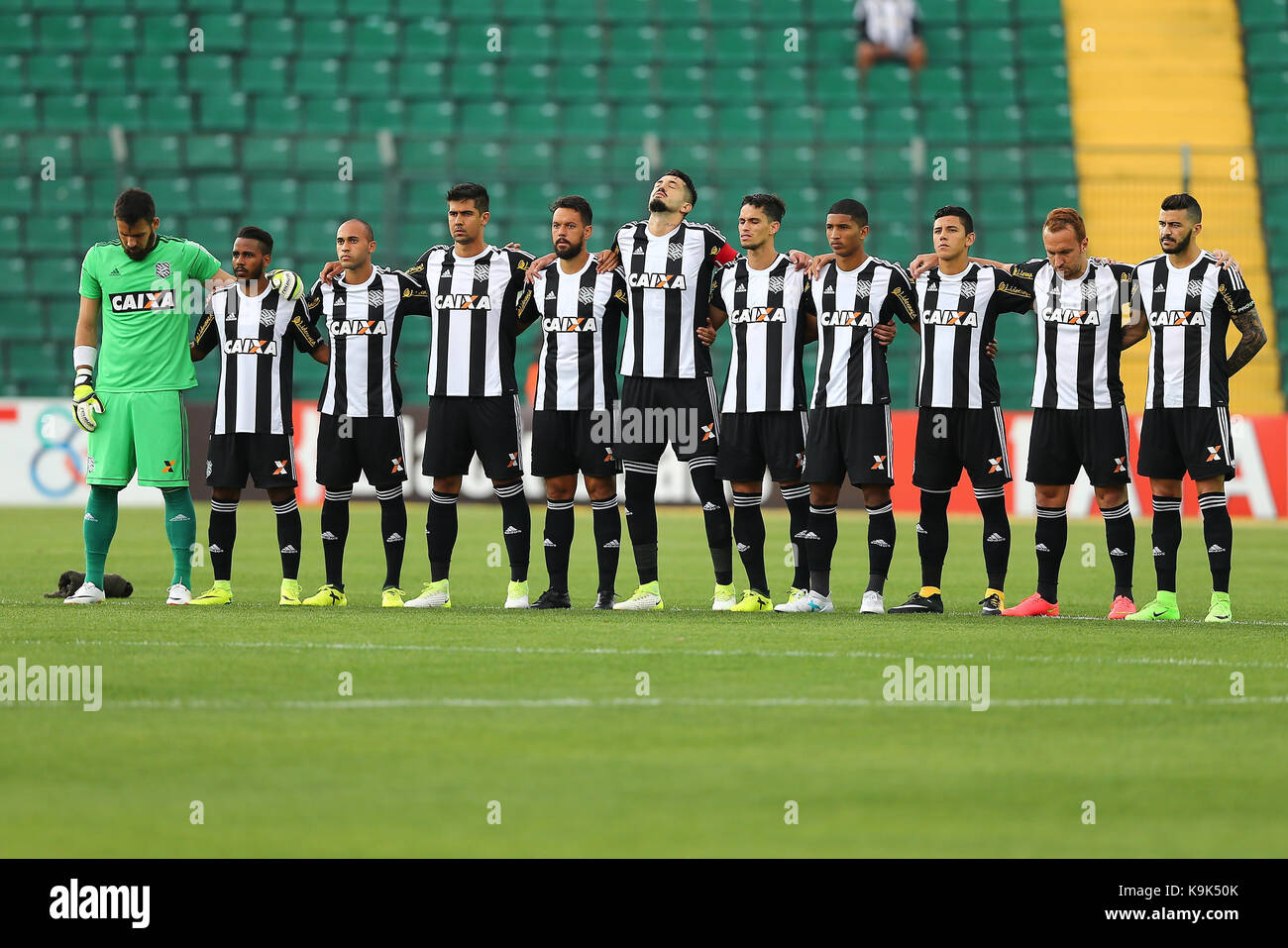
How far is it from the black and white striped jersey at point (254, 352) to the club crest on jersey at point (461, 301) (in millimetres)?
781

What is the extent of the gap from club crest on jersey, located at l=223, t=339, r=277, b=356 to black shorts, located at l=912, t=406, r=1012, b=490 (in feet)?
12.0

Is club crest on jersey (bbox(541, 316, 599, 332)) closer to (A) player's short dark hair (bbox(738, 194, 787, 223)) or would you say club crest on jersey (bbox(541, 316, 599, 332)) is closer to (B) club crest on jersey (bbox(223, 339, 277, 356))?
(A) player's short dark hair (bbox(738, 194, 787, 223))

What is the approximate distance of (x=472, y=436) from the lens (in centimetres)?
948

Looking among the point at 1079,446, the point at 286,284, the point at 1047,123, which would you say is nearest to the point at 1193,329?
the point at 1079,446

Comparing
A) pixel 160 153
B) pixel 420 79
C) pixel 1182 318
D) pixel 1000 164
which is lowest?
pixel 1182 318

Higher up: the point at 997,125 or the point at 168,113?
the point at 168,113

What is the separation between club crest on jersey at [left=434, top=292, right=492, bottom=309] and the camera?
9.45 m

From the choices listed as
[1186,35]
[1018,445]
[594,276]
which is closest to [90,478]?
[594,276]

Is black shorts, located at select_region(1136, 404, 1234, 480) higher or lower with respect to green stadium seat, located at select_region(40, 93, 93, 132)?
lower

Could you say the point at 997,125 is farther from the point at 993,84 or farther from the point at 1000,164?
the point at 1000,164

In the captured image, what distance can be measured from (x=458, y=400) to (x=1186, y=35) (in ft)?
68.6

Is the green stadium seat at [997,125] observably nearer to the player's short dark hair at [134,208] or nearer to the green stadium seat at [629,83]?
the green stadium seat at [629,83]

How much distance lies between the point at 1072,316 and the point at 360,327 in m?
4.00

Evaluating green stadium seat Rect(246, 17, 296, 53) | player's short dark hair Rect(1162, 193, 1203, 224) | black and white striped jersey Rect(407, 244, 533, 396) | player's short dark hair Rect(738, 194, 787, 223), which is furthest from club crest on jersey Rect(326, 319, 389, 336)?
green stadium seat Rect(246, 17, 296, 53)
